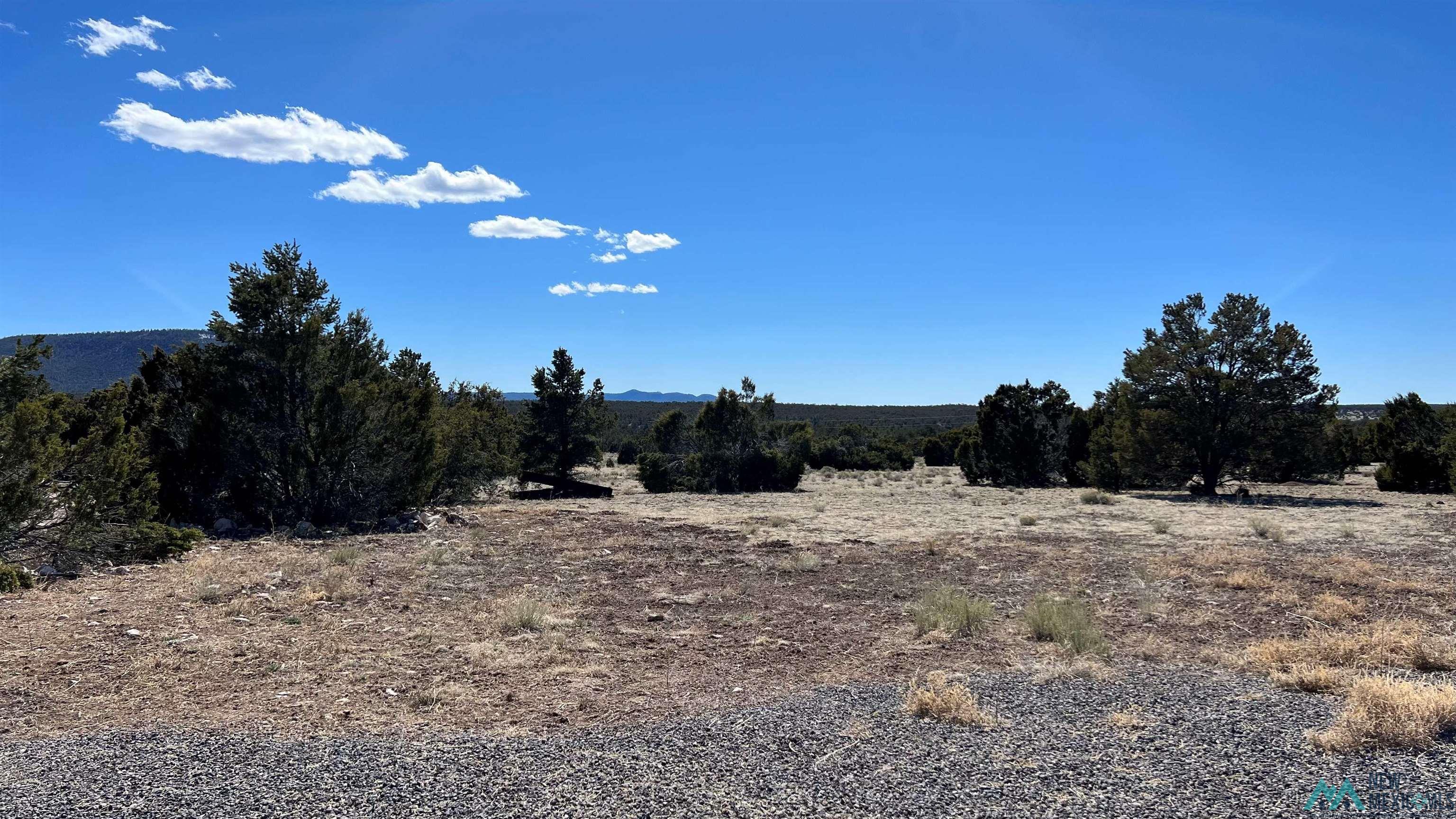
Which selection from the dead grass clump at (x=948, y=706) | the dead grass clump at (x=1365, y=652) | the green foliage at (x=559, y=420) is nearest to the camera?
the dead grass clump at (x=948, y=706)

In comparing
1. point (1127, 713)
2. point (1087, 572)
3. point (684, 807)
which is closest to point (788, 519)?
point (1087, 572)

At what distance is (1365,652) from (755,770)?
240 inches

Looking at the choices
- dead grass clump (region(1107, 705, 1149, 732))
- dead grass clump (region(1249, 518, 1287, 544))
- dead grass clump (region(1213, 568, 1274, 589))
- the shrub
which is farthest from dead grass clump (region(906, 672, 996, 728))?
dead grass clump (region(1249, 518, 1287, 544))

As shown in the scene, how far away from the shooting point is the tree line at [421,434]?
11633 millimetres

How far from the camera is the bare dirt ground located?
614 cm

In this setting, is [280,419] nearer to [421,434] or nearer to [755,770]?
[421,434]

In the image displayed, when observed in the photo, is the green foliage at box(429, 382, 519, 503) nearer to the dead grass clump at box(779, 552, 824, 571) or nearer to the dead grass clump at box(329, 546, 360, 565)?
the dead grass clump at box(329, 546, 360, 565)

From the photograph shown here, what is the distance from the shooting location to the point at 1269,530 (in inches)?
676

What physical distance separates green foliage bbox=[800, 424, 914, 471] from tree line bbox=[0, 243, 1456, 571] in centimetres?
→ 564

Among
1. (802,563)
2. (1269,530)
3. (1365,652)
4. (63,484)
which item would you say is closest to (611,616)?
(802,563)

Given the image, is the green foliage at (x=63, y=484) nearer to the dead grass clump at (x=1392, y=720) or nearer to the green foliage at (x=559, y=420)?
the dead grass clump at (x=1392, y=720)

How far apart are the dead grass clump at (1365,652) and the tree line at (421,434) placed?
14.7 m

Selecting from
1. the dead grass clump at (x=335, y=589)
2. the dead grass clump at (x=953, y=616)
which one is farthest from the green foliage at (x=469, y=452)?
the dead grass clump at (x=953, y=616)

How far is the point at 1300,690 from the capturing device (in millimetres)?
6141
